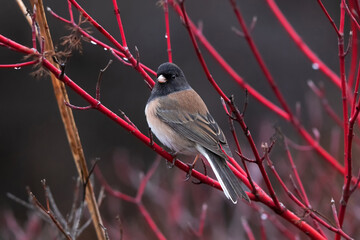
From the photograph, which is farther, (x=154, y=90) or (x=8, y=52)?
(x=8, y=52)

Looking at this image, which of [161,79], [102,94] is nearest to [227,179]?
[161,79]

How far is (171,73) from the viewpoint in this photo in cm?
279

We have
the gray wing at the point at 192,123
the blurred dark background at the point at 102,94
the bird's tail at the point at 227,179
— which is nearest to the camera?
the bird's tail at the point at 227,179

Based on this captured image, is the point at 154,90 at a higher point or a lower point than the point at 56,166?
higher

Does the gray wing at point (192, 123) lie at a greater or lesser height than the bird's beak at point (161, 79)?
lesser

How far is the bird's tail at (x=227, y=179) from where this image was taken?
199 cm

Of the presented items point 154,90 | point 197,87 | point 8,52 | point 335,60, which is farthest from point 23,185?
point 335,60

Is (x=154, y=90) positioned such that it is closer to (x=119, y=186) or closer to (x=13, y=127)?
(x=119, y=186)

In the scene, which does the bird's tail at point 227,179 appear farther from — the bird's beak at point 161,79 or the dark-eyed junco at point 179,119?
the bird's beak at point 161,79

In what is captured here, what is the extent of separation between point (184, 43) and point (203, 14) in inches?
25.4

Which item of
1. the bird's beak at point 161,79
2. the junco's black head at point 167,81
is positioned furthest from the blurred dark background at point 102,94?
the bird's beak at point 161,79

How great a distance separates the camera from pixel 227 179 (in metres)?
2.12

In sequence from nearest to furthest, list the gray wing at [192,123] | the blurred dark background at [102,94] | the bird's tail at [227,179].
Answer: the bird's tail at [227,179]
the gray wing at [192,123]
the blurred dark background at [102,94]

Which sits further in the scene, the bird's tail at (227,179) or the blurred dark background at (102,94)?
the blurred dark background at (102,94)
